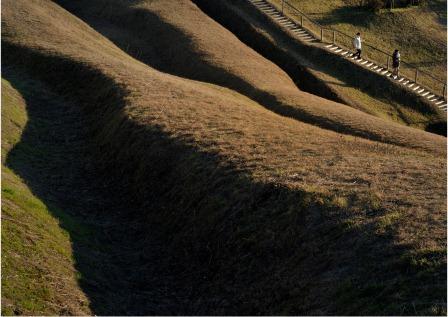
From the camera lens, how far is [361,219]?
15930mm

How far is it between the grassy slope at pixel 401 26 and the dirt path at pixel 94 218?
39.0m

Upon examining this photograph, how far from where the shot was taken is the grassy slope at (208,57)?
35.8 metres

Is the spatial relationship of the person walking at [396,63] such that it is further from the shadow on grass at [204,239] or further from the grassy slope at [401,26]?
the shadow on grass at [204,239]

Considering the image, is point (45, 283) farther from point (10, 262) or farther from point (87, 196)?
point (87, 196)

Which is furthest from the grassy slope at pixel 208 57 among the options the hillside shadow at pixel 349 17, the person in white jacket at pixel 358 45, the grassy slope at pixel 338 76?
the hillside shadow at pixel 349 17

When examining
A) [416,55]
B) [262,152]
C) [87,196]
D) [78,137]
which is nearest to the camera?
[262,152]

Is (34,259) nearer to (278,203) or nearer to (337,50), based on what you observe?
(278,203)

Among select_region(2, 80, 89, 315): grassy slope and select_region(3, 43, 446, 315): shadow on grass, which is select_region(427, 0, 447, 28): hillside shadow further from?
select_region(2, 80, 89, 315): grassy slope

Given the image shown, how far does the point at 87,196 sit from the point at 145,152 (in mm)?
3219

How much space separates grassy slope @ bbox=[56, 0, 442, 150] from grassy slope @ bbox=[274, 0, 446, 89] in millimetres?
13198

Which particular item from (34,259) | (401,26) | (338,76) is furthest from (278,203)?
(401,26)

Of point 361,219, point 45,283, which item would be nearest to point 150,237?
point 45,283

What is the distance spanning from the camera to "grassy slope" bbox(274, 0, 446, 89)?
61.9 metres

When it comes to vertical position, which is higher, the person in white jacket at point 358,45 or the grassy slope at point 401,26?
the grassy slope at point 401,26
